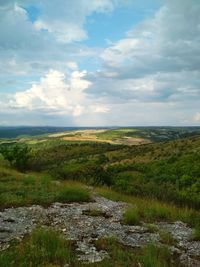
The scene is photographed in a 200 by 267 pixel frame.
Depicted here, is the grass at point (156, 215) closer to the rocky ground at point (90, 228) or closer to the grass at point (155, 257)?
the rocky ground at point (90, 228)

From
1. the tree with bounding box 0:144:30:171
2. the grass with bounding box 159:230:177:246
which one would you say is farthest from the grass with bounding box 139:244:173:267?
the tree with bounding box 0:144:30:171

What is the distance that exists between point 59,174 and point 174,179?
18299 millimetres

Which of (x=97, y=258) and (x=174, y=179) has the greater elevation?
(x=97, y=258)

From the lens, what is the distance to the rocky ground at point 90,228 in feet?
37.2

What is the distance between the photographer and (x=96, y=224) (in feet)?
47.5

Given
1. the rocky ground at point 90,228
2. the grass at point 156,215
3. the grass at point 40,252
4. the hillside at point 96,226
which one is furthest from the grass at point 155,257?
the grass at point 156,215

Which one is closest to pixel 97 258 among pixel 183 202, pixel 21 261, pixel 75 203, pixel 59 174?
pixel 21 261

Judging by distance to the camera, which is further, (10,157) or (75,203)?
(10,157)

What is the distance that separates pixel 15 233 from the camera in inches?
498

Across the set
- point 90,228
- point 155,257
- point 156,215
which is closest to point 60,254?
point 155,257

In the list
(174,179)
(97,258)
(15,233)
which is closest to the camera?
(97,258)

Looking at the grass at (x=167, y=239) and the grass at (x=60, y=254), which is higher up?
the grass at (x=60, y=254)

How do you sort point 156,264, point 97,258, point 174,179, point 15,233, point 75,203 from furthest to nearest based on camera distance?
1. point 174,179
2. point 75,203
3. point 15,233
4. point 97,258
5. point 156,264

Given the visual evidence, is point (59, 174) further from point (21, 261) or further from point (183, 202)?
point (21, 261)
